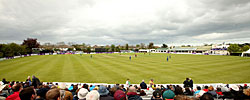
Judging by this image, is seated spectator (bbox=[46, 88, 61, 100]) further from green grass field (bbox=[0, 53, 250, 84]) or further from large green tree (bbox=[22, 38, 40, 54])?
large green tree (bbox=[22, 38, 40, 54])

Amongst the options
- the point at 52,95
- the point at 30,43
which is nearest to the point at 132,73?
the point at 52,95

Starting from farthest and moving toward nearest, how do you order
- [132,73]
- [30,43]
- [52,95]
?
[30,43] → [132,73] → [52,95]

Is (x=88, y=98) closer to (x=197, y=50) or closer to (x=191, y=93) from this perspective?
(x=191, y=93)

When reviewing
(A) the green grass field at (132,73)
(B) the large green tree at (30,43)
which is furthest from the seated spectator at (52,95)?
(B) the large green tree at (30,43)

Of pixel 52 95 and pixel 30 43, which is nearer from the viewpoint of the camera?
pixel 52 95

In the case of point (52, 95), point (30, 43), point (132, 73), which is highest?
point (30, 43)

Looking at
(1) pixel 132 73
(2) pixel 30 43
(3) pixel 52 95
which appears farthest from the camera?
(2) pixel 30 43

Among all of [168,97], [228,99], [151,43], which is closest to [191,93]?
[228,99]

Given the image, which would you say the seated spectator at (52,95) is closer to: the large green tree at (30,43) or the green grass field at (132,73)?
the green grass field at (132,73)

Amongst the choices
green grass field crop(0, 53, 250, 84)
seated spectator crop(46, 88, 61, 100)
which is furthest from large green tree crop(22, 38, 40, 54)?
seated spectator crop(46, 88, 61, 100)

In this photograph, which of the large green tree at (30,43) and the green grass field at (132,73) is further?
the large green tree at (30,43)

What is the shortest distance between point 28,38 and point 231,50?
137m

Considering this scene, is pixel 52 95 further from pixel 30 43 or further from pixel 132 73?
pixel 30 43

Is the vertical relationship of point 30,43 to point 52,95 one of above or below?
above
